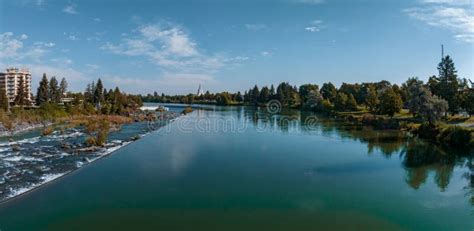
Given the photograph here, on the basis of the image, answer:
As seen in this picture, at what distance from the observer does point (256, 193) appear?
13.5 metres

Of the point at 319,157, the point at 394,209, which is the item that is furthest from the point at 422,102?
the point at 394,209

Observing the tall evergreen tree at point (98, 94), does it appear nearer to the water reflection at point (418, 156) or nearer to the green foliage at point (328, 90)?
the water reflection at point (418, 156)

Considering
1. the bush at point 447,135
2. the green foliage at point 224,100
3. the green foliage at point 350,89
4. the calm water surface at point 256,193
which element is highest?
the green foliage at point 350,89

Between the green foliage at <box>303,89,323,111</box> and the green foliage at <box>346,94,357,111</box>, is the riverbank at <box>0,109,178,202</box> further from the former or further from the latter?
the green foliage at <box>303,89,323,111</box>

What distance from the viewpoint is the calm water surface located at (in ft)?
35.4

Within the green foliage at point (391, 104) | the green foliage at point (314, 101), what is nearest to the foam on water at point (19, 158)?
the green foliage at point (391, 104)

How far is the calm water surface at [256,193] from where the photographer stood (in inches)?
424

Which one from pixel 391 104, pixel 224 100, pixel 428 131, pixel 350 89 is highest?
pixel 350 89

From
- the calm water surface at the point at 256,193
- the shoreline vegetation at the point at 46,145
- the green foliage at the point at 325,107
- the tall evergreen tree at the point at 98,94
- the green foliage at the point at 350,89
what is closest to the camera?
the calm water surface at the point at 256,193

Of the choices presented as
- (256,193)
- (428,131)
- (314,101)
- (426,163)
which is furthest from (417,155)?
(314,101)

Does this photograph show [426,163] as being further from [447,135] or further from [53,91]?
[53,91]

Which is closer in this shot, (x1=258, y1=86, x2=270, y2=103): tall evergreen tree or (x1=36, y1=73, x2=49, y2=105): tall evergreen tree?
(x1=36, y1=73, x2=49, y2=105): tall evergreen tree

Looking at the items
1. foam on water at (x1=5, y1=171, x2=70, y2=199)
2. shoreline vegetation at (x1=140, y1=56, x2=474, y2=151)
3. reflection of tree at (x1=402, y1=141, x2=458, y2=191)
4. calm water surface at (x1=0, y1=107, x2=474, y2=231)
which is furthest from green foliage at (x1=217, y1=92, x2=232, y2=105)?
foam on water at (x1=5, y1=171, x2=70, y2=199)

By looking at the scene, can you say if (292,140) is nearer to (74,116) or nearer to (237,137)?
(237,137)
